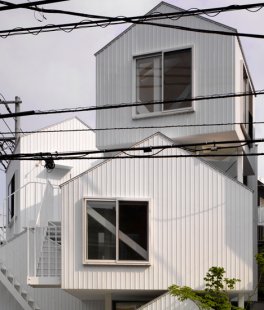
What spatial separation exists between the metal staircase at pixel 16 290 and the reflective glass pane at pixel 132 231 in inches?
215

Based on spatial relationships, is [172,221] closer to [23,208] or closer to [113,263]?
[113,263]

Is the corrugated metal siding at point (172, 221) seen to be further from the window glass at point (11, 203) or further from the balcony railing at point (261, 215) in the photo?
the balcony railing at point (261, 215)

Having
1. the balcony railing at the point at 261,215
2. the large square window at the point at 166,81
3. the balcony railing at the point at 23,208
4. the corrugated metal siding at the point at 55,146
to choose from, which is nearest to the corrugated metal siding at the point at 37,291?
the balcony railing at the point at 23,208

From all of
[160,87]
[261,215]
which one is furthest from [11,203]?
[160,87]

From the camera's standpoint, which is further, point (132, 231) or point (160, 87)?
point (160, 87)

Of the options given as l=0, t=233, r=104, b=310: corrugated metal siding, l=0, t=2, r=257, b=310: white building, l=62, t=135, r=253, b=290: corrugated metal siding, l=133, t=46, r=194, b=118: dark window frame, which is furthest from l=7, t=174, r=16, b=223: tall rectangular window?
l=62, t=135, r=253, b=290: corrugated metal siding

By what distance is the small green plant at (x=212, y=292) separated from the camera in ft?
62.7

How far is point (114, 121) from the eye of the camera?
78.9ft

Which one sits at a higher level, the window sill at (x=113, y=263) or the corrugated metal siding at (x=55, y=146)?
the corrugated metal siding at (x=55, y=146)

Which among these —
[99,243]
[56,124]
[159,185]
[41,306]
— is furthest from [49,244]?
[56,124]

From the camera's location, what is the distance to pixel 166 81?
22.8 m

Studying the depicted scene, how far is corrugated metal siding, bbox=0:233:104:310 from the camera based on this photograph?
2561cm

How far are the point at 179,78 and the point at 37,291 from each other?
8.45 m

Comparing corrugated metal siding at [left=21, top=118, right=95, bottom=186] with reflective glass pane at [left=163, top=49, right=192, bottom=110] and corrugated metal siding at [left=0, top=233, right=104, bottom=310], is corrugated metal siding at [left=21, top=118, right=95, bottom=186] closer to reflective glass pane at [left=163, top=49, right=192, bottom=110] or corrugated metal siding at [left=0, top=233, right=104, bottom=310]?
corrugated metal siding at [left=0, top=233, right=104, bottom=310]
